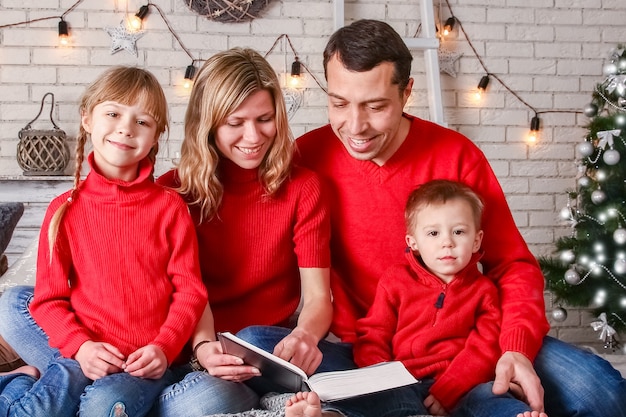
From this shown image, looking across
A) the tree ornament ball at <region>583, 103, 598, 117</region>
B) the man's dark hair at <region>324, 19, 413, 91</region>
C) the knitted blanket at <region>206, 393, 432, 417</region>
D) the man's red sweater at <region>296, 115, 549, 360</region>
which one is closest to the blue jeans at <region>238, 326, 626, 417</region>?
the knitted blanket at <region>206, 393, 432, 417</region>

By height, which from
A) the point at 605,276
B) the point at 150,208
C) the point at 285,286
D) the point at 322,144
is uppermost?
the point at 322,144

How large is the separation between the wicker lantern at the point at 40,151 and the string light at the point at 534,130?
218 cm

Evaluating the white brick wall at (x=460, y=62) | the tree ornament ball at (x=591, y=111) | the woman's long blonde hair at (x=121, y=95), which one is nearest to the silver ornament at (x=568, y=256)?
the tree ornament ball at (x=591, y=111)

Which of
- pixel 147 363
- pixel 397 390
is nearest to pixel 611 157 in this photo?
pixel 397 390

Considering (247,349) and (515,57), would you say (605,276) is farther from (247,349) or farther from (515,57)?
(247,349)

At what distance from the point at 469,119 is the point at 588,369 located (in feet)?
6.85

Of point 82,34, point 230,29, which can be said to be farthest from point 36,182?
point 230,29

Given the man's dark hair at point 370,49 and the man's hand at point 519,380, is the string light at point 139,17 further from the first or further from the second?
the man's hand at point 519,380

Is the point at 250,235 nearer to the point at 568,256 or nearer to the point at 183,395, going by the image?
the point at 183,395

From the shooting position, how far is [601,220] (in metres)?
2.71

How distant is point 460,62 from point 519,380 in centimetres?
228

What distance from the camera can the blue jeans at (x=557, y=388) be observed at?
1438 mm

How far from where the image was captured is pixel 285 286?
179 cm

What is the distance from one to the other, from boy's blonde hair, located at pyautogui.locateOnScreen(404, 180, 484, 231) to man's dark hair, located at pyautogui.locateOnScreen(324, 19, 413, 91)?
0.26m
